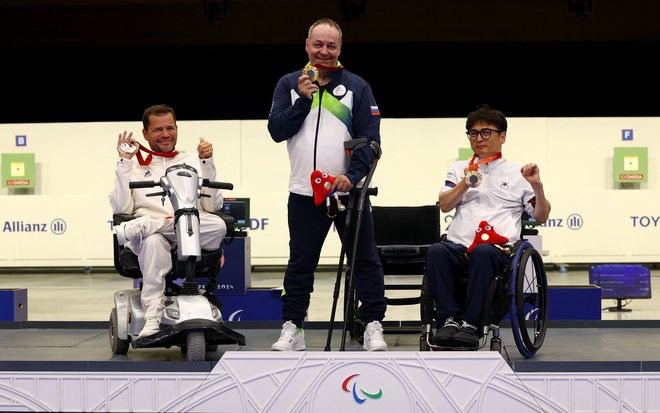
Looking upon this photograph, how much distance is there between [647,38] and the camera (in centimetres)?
1134

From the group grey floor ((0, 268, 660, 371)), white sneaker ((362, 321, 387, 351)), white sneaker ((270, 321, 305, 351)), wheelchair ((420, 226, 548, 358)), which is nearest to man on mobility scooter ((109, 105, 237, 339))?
grey floor ((0, 268, 660, 371))

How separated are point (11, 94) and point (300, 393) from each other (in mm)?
8654

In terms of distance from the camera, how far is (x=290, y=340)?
3.35 metres

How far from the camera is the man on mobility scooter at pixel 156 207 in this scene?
134 inches

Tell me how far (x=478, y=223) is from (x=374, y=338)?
61 cm

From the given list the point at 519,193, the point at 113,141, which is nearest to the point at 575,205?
the point at 113,141

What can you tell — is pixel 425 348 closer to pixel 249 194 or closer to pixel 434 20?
pixel 249 194

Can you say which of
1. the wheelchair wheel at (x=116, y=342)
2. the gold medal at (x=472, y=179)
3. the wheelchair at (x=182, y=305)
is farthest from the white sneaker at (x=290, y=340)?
the gold medal at (x=472, y=179)

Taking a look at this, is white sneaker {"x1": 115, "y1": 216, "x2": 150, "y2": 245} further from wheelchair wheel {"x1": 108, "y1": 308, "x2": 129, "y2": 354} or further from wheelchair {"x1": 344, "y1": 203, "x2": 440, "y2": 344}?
wheelchair {"x1": 344, "y1": 203, "x2": 440, "y2": 344}

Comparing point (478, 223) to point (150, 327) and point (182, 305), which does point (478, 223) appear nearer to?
point (182, 305)

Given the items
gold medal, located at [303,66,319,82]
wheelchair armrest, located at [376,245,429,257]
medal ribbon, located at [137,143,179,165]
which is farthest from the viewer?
wheelchair armrest, located at [376,245,429,257]

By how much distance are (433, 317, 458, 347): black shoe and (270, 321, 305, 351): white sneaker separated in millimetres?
508

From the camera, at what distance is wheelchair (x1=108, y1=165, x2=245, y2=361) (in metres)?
3.18

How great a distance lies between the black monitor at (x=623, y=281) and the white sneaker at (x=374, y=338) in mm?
3192
